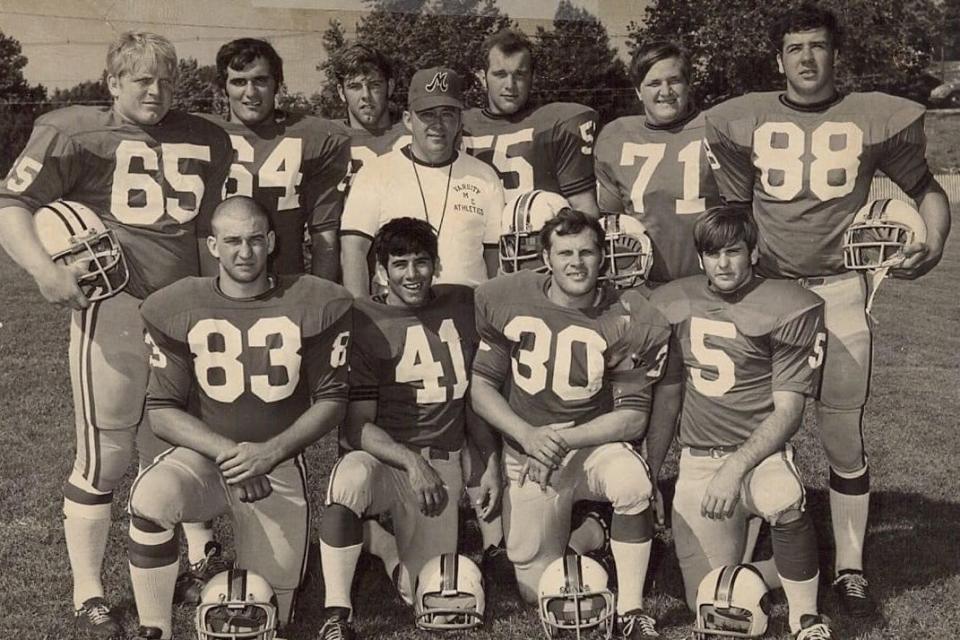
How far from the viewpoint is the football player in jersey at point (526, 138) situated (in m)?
4.81

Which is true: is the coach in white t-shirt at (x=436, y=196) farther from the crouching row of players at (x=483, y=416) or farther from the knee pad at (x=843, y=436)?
the knee pad at (x=843, y=436)

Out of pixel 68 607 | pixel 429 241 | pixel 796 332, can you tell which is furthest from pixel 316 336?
pixel 796 332

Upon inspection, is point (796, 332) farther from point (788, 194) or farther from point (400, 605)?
point (400, 605)

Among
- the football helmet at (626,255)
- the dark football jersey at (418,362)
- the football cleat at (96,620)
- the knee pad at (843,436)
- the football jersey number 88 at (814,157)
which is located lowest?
the football cleat at (96,620)

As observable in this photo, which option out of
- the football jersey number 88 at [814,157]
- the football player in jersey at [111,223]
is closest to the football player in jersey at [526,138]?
the football jersey number 88 at [814,157]

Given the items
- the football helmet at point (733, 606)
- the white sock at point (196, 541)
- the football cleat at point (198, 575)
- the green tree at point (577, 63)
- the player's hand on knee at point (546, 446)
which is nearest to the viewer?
the football helmet at point (733, 606)

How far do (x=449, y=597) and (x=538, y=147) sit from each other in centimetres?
213

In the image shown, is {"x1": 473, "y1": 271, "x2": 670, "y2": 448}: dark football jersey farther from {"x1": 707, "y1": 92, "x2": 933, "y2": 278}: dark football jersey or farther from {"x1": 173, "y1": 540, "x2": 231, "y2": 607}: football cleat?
{"x1": 173, "y1": 540, "x2": 231, "y2": 607}: football cleat

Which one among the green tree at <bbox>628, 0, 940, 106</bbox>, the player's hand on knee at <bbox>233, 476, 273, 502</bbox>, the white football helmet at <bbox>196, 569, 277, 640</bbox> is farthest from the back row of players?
the green tree at <bbox>628, 0, 940, 106</bbox>

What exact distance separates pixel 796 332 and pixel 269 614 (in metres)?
2.22

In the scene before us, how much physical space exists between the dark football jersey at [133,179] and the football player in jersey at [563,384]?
1263 mm

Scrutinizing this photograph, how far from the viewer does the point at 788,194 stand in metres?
4.23

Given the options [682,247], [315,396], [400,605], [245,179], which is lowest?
[400,605]

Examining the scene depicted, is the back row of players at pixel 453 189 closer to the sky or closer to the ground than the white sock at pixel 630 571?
closer to the sky
